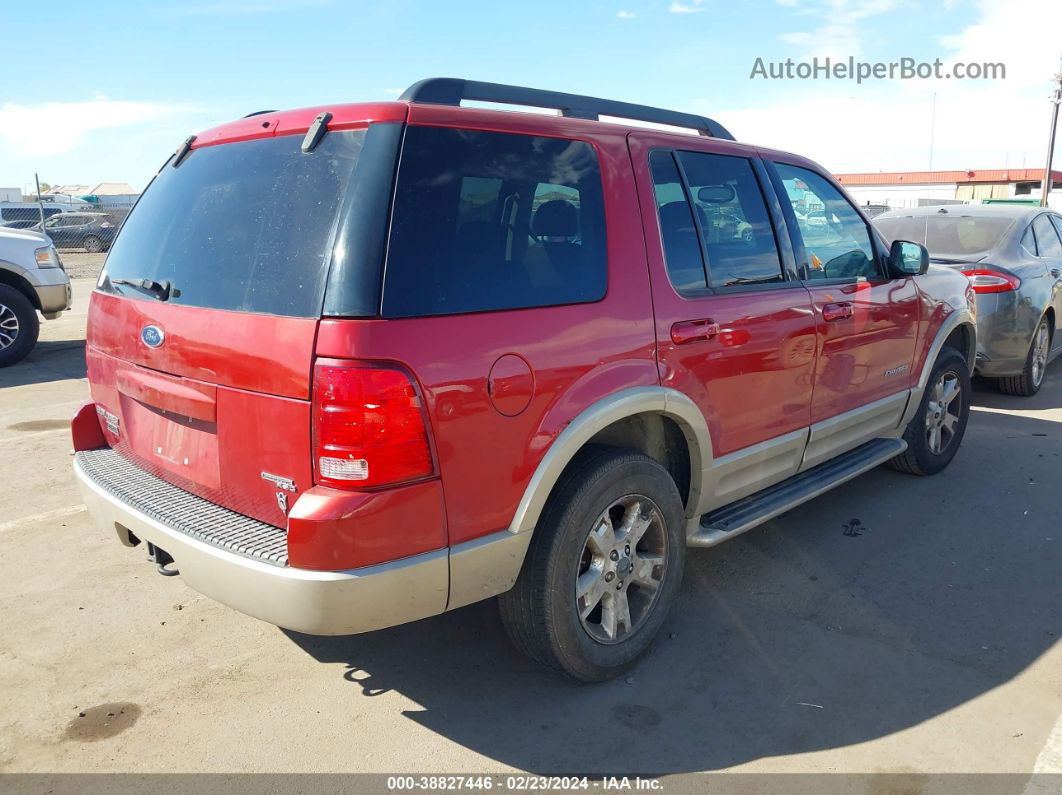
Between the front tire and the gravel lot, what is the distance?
0.60 ft

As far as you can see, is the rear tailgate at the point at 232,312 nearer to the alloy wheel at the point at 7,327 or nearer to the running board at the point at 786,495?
the running board at the point at 786,495

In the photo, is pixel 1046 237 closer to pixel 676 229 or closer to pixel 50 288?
pixel 676 229

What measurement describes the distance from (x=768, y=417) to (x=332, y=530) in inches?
84.8

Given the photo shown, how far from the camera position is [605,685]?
124 inches

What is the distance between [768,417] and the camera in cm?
376

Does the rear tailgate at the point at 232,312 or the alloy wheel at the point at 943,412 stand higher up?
the rear tailgate at the point at 232,312

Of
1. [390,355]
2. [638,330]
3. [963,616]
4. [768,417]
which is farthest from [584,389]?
[963,616]

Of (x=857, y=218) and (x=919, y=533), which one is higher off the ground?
(x=857, y=218)

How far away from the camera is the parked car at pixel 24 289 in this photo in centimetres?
910

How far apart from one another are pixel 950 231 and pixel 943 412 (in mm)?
3083

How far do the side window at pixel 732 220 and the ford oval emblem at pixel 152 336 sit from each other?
2.10 metres

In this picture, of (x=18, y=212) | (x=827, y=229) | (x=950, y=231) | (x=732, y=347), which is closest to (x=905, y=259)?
(x=827, y=229)

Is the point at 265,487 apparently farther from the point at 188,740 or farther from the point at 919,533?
the point at 919,533

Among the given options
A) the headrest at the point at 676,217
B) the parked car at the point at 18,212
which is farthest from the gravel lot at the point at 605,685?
the parked car at the point at 18,212
